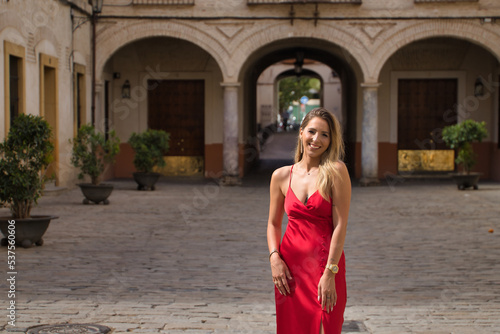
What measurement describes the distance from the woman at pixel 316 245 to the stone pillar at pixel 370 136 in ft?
48.7

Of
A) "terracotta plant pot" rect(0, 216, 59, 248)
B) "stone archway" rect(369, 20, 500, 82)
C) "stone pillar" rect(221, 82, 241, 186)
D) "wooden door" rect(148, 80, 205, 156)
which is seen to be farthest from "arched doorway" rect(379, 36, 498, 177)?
"terracotta plant pot" rect(0, 216, 59, 248)

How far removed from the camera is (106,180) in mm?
19547

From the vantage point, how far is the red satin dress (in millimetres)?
3549

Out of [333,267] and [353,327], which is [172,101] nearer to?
[353,327]

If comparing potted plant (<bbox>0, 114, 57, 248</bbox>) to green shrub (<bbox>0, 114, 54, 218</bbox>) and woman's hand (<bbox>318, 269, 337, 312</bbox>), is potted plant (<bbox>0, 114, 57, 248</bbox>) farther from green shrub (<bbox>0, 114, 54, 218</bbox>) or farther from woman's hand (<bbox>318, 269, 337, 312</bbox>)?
woman's hand (<bbox>318, 269, 337, 312</bbox>)

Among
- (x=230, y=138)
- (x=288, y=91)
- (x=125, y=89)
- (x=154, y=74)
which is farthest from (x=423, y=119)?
(x=288, y=91)

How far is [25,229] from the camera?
8602 millimetres

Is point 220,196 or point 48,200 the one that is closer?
point 48,200

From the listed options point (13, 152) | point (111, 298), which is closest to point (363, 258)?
point (111, 298)

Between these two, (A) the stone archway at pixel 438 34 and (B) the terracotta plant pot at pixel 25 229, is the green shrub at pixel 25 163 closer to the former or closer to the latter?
(B) the terracotta plant pot at pixel 25 229

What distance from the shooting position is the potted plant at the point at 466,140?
53.6 feet

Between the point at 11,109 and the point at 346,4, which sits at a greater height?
the point at 346,4

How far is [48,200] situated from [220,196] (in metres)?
3.67

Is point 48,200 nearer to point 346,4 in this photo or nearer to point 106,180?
point 106,180
